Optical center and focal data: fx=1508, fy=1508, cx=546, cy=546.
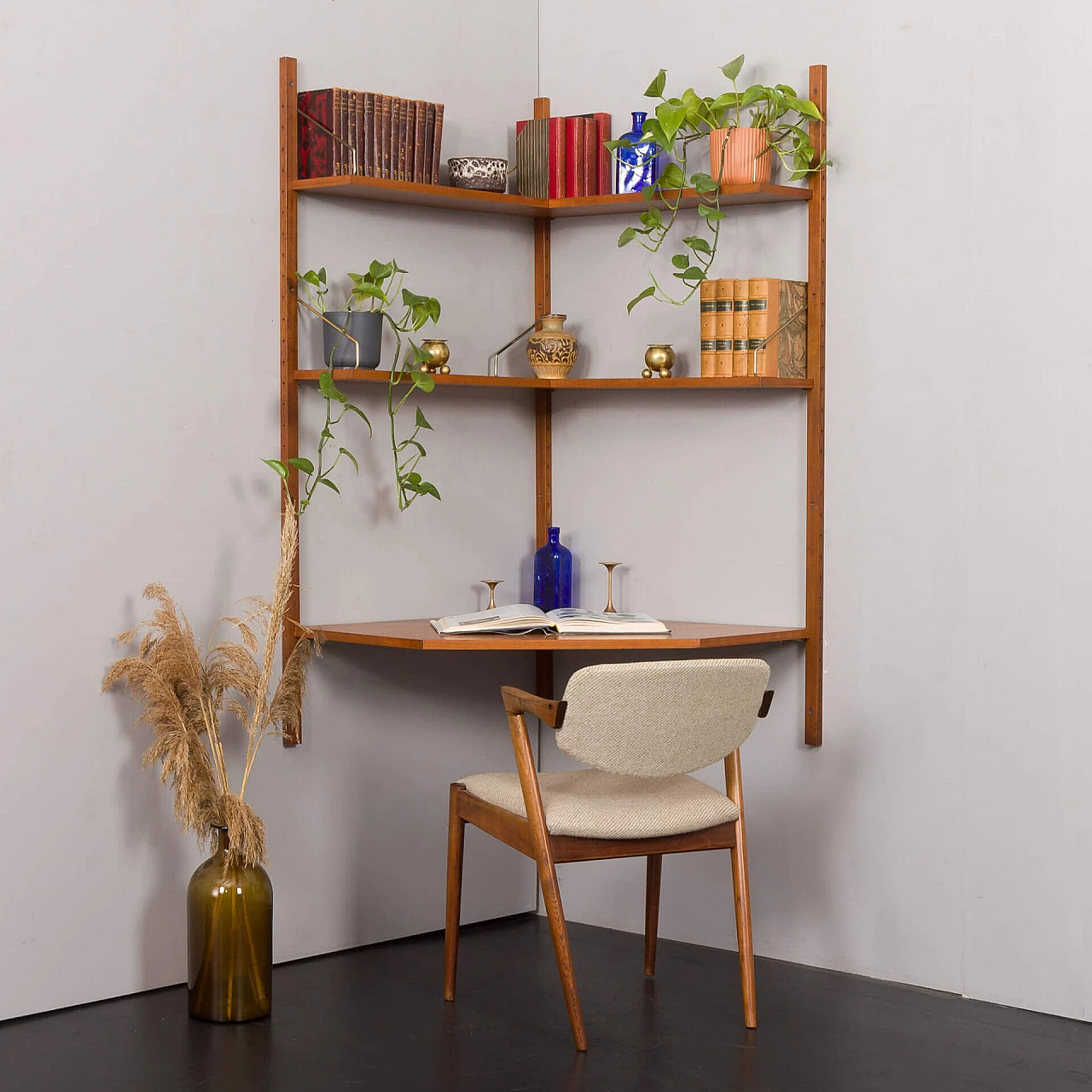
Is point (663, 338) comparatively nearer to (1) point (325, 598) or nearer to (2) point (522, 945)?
(1) point (325, 598)

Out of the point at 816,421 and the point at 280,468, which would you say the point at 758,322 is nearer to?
the point at 816,421

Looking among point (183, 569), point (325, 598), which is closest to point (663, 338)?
point (325, 598)

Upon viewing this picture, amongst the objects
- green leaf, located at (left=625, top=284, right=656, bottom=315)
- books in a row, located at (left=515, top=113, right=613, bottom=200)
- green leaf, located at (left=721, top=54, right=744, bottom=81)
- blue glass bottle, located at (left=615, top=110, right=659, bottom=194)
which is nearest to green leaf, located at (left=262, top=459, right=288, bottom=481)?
green leaf, located at (left=625, top=284, right=656, bottom=315)

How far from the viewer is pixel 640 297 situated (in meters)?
3.79

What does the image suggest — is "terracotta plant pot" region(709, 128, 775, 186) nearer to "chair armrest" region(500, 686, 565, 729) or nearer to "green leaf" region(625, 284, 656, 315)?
"green leaf" region(625, 284, 656, 315)

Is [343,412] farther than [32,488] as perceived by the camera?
Yes

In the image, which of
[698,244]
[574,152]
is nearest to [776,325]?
[698,244]

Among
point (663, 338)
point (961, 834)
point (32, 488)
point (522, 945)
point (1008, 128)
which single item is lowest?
point (522, 945)

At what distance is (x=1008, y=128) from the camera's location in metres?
3.53

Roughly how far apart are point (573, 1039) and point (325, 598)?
132cm

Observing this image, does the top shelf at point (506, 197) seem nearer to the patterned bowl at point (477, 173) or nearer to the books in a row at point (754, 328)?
the patterned bowl at point (477, 173)

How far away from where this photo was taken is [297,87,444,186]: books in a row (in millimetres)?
3811

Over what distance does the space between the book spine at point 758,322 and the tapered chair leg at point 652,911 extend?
1.26 m

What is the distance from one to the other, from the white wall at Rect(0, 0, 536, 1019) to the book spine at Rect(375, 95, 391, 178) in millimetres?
180
